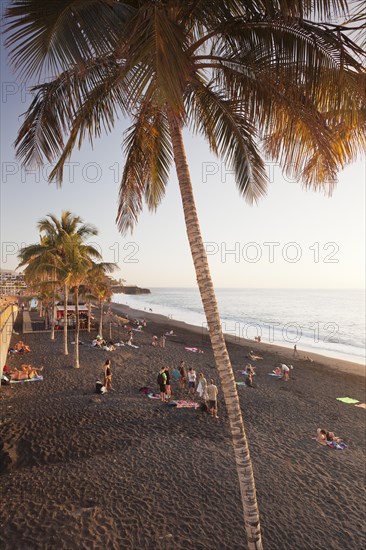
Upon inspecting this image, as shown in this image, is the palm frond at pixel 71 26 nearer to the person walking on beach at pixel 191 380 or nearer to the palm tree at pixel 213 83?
the palm tree at pixel 213 83

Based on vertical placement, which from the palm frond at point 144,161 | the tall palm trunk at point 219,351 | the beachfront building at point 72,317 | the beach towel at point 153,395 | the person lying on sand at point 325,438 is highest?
the palm frond at point 144,161

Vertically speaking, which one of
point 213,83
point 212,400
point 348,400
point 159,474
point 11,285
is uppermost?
point 213,83

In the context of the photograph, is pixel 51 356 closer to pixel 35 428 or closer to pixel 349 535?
pixel 35 428

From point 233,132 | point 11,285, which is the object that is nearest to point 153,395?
point 233,132

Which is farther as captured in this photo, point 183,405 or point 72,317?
point 72,317

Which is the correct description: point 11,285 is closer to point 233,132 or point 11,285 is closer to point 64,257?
point 64,257

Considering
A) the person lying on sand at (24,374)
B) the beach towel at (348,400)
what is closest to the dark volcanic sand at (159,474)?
the person lying on sand at (24,374)

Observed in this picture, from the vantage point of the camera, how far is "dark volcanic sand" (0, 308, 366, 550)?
638 centimetres

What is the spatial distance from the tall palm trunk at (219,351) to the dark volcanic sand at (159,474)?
2417 millimetres

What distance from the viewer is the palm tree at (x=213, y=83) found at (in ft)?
11.2

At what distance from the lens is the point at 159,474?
830 cm

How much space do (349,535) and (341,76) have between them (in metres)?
8.45

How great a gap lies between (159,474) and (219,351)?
Answer: 17.7 ft

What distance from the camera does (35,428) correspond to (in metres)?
10.2
